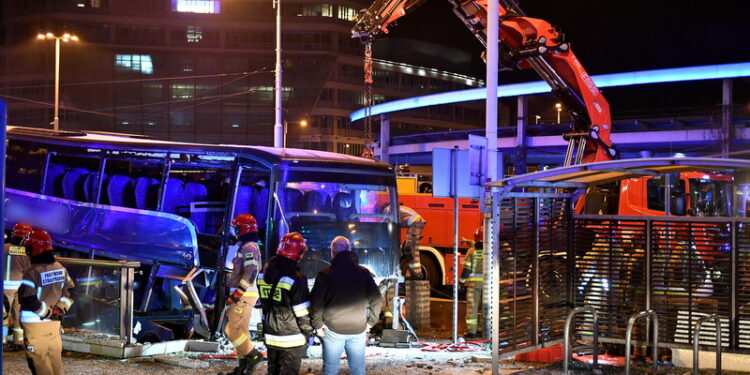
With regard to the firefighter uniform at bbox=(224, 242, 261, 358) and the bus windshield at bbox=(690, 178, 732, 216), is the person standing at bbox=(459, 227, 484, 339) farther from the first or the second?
the bus windshield at bbox=(690, 178, 732, 216)

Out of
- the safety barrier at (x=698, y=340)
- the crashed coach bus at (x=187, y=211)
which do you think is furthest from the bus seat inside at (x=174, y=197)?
the safety barrier at (x=698, y=340)

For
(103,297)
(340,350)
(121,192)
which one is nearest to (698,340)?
(340,350)

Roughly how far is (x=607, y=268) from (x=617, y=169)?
182 cm

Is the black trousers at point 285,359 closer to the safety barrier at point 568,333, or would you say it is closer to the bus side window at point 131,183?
the safety barrier at point 568,333

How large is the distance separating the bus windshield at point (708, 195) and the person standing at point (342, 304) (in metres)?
10.5

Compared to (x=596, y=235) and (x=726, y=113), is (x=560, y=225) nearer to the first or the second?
(x=596, y=235)

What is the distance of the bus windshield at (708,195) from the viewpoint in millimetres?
15578

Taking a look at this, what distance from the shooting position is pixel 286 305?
7484 mm

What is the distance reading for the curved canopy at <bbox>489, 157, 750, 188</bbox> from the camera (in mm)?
7590

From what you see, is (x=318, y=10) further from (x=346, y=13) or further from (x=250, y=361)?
(x=250, y=361)

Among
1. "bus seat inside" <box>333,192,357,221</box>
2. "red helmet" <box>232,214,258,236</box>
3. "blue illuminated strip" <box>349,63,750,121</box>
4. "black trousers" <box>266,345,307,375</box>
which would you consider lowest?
"black trousers" <box>266,345,307,375</box>

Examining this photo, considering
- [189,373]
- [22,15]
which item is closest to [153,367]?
[189,373]

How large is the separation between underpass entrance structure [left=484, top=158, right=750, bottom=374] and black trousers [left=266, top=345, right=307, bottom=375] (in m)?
2.15

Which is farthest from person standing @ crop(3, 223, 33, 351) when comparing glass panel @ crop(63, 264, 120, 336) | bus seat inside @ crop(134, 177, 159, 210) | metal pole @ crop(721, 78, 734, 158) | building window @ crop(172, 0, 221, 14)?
building window @ crop(172, 0, 221, 14)
